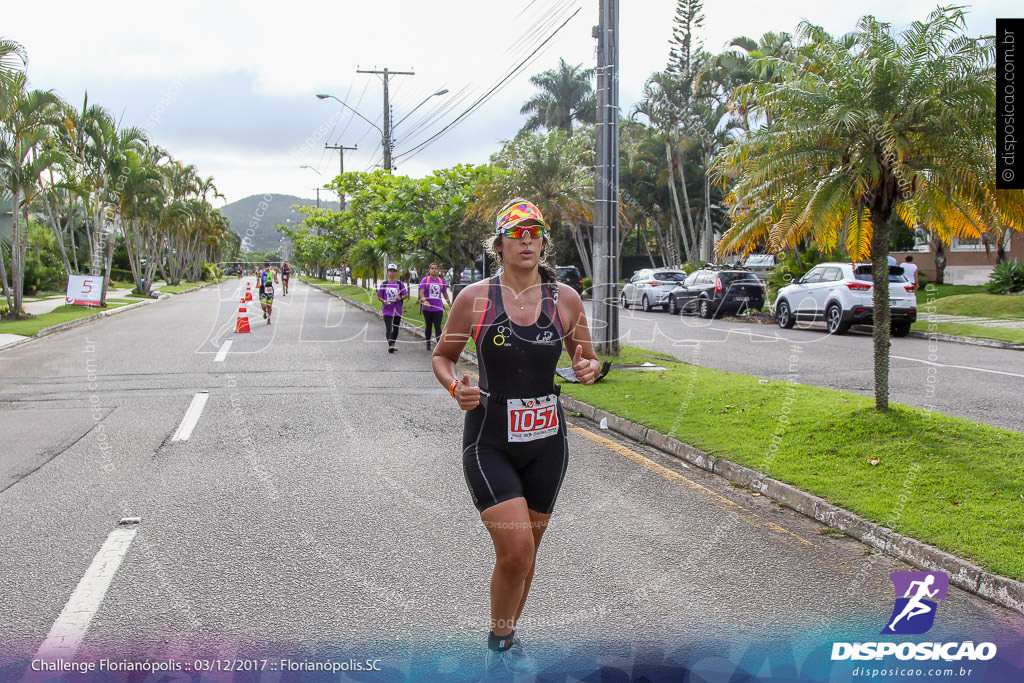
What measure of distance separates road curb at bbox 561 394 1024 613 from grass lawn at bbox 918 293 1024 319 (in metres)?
17.9

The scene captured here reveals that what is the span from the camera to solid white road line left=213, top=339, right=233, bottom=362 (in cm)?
1441

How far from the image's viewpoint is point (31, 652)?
350cm

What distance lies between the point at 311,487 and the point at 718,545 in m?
3.14

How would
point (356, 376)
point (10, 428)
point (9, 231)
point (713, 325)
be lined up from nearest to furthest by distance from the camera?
point (10, 428), point (356, 376), point (713, 325), point (9, 231)

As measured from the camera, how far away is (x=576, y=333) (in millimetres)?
3604

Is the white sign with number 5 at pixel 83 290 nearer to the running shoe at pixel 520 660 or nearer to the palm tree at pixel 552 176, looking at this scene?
the palm tree at pixel 552 176

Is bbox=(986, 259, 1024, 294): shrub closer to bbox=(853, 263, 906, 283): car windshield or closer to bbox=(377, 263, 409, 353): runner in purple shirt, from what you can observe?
bbox=(853, 263, 906, 283): car windshield

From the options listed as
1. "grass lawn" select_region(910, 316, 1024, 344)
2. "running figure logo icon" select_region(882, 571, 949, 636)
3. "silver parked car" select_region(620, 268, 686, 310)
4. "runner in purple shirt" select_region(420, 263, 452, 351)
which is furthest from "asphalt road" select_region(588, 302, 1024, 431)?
"silver parked car" select_region(620, 268, 686, 310)

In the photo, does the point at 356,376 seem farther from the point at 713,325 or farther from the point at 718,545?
the point at 713,325

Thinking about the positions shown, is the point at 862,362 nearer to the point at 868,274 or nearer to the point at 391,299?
the point at 868,274

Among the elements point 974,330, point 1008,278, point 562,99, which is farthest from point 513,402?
point 562,99

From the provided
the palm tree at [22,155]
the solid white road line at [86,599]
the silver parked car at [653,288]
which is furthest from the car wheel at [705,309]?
the solid white road line at [86,599]

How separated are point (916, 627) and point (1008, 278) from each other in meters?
24.4

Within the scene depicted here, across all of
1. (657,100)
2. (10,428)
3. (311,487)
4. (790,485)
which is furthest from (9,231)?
(790,485)
